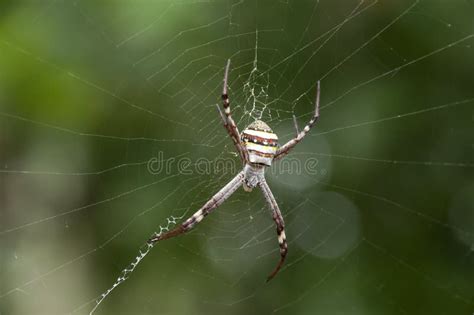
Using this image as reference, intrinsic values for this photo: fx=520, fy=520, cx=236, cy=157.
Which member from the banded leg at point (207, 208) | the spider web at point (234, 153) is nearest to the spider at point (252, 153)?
the banded leg at point (207, 208)

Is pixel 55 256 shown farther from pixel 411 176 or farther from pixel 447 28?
pixel 447 28

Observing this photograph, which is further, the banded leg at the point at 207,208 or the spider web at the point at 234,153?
the spider web at the point at 234,153

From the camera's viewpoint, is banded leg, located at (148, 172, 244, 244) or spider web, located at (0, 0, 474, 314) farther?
spider web, located at (0, 0, 474, 314)

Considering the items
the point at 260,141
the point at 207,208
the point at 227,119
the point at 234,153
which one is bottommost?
the point at 207,208

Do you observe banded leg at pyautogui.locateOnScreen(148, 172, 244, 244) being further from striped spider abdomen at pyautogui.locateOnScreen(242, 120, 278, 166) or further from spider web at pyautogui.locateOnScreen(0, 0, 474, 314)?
striped spider abdomen at pyautogui.locateOnScreen(242, 120, 278, 166)

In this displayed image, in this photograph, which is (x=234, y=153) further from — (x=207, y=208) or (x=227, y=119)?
(x=227, y=119)

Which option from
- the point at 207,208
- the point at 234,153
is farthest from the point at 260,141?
the point at 234,153

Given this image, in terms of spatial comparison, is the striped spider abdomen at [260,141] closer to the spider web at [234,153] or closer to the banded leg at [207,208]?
the banded leg at [207,208]

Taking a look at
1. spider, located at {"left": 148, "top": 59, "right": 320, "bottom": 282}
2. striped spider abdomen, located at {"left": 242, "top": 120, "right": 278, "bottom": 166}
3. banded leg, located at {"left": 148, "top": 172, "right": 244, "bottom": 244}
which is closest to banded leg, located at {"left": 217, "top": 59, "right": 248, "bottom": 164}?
spider, located at {"left": 148, "top": 59, "right": 320, "bottom": 282}
